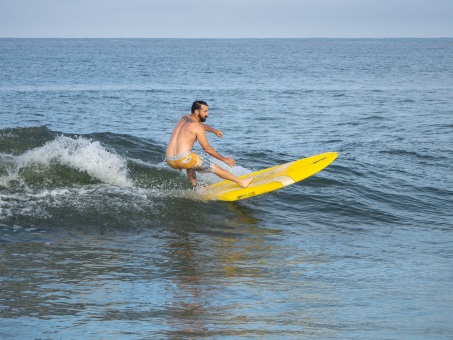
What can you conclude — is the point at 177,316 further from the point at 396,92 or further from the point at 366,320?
the point at 396,92

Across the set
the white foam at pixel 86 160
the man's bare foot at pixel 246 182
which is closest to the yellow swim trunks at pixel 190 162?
the man's bare foot at pixel 246 182

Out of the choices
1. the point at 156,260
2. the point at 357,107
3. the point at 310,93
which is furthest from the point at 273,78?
the point at 156,260

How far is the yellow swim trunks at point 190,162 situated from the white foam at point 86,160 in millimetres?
1698

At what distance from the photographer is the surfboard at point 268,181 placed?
12367mm

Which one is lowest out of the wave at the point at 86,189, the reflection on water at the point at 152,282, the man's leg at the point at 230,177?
the reflection on water at the point at 152,282

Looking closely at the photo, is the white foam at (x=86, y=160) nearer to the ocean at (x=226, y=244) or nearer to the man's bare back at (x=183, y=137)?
the ocean at (x=226, y=244)

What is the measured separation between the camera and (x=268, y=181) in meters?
12.5

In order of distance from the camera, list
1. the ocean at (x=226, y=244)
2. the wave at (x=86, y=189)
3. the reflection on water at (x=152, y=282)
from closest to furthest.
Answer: the reflection on water at (x=152, y=282) → the ocean at (x=226, y=244) → the wave at (x=86, y=189)

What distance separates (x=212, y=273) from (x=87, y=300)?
1769 millimetres

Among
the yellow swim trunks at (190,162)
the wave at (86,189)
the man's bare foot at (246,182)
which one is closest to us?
the wave at (86,189)

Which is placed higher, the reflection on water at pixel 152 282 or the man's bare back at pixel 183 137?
the man's bare back at pixel 183 137

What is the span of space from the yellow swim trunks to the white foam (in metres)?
1.70

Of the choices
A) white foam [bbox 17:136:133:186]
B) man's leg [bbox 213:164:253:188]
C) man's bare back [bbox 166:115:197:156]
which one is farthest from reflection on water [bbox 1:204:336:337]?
→ white foam [bbox 17:136:133:186]

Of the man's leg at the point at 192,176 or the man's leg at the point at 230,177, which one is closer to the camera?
the man's leg at the point at 230,177
